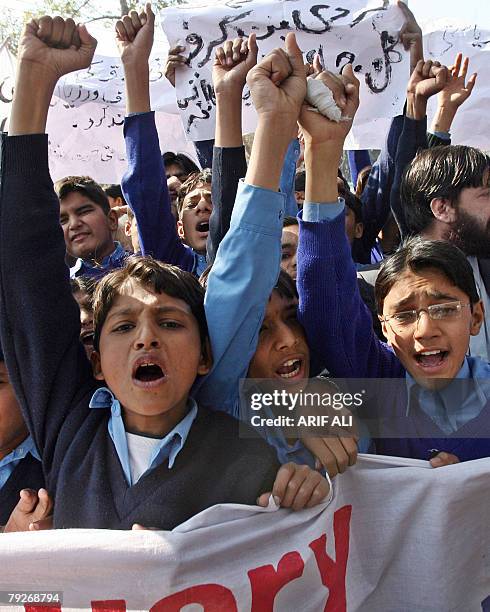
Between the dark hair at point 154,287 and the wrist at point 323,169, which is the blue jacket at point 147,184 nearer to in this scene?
the dark hair at point 154,287

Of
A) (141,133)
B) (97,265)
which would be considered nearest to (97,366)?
(141,133)

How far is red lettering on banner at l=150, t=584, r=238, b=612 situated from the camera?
135 centimetres

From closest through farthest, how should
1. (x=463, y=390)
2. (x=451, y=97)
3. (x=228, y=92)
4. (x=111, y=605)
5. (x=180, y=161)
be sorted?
(x=111, y=605)
(x=463, y=390)
(x=228, y=92)
(x=451, y=97)
(x=180, y=161)

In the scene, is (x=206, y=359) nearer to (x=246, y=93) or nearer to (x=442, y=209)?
(x=442, y=209)

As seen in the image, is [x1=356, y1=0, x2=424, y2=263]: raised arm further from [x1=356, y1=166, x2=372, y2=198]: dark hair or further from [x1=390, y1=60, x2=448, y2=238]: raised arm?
[x1=356, y1=166, x2=372, y2=198]: dark hair

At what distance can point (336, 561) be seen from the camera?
1549 mm

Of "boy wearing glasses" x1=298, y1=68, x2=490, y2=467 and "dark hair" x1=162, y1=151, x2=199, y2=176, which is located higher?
"dark hair" x1=162, y1=151, x2=199, y2=176

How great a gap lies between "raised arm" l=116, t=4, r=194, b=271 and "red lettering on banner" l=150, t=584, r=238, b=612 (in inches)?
57.8

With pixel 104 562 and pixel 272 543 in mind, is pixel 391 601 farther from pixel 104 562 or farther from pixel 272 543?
pixel 104 562

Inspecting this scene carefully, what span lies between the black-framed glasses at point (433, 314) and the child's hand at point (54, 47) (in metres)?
1.03

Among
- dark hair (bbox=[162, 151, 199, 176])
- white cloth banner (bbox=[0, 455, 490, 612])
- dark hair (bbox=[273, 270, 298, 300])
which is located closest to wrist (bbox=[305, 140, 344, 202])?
dark hair (bbox=[273, 270, 298, 300])

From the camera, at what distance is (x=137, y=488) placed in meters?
1.50

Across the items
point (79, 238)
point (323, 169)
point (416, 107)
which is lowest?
point (79, 238)

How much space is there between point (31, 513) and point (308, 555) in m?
0.60
